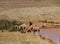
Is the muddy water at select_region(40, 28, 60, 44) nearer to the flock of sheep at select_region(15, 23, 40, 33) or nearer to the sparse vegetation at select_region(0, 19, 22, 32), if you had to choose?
the flock of sheep at select_region(15, 23, 40, 33)

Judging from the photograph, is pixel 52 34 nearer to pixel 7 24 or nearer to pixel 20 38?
pixel 20 38

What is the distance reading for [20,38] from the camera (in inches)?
62.1

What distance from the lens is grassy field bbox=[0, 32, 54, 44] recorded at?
1561 mm

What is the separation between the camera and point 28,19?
1.66m

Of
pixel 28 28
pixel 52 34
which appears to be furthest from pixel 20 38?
pixel 52 34

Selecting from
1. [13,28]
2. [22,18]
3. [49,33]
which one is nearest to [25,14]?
[22,18]

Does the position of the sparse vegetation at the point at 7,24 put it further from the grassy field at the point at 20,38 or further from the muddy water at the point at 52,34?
the muddy water at the point at 52,34

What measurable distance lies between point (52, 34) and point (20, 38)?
0.93 feet

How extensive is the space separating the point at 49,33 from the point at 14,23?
0.32m

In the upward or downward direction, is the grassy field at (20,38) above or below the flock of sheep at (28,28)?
below

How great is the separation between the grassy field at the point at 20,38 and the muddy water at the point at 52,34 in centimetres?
4

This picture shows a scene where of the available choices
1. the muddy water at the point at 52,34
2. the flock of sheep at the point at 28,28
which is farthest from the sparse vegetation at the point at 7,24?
the muddy water at the point at 52,34

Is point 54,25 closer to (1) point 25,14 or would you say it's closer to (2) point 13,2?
(1) point 25,14

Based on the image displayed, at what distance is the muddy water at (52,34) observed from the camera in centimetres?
161
